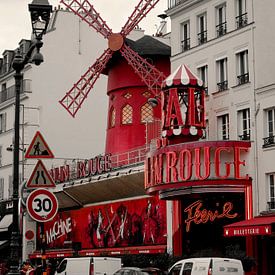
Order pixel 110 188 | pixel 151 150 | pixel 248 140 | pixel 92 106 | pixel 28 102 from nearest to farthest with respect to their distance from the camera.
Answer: pixel 248 140 → pixel 151 150 → pixel 110 188 → pixel 28 102 → pixel 92 106

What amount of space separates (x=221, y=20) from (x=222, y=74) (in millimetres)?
1716

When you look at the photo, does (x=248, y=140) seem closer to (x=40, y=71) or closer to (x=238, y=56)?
(x=238, y=56)

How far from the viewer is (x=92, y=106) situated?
42.4 meters

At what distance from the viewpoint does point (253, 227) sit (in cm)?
2158

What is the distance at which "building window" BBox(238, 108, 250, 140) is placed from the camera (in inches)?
944

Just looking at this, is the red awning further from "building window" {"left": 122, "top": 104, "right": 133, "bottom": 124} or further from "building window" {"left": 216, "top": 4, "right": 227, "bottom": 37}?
"building window" {"left": 122, "top": 104, "right": 133, "bottom": 124}

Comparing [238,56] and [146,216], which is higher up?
[238,56]

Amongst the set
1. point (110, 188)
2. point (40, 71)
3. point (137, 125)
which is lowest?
point (110, 188)

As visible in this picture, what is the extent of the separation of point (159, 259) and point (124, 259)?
3131 mm

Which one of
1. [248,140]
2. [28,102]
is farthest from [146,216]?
[28,102]

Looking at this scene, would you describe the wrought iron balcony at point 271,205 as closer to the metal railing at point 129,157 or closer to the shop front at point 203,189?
the shop front at point 203,189

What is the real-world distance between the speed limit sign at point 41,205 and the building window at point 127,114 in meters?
20.7

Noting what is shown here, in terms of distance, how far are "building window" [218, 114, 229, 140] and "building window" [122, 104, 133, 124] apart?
777cm

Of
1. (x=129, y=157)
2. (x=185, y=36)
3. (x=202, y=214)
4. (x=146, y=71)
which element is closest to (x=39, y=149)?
(x=202, y=214)
